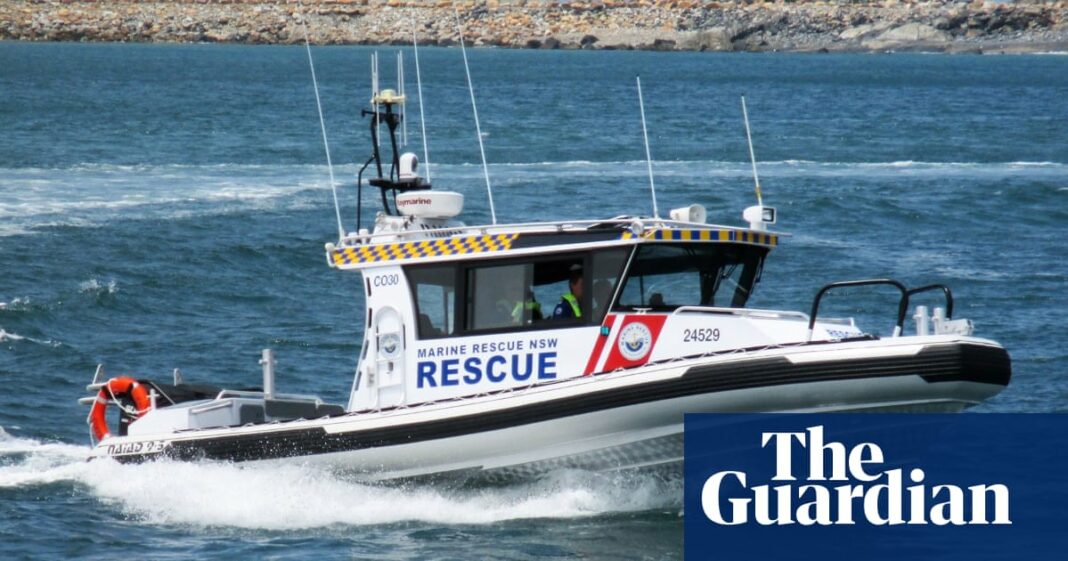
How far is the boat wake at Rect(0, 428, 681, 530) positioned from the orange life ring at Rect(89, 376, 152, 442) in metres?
0.52

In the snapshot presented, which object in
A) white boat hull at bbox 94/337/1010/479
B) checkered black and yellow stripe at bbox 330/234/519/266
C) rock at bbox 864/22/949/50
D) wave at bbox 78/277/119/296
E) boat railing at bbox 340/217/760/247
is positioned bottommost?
white boat hull at bbox 94/337/1010/479

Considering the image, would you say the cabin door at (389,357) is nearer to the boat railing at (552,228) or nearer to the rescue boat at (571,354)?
the rescue boat at (571,354)

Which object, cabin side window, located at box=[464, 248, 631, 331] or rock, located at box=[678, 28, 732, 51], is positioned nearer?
cabin side window, located at box=[464, 248, 631, 331]

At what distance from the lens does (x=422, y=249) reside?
45.5ft

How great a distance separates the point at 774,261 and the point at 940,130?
32568 millimetres

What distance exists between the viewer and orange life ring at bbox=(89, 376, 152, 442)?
1505 cm

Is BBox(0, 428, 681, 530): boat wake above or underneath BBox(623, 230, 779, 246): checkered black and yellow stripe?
underneath

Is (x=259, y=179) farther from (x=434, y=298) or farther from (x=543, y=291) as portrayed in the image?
(x=543, y=291)

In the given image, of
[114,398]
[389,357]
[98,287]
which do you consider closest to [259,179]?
[98,287]

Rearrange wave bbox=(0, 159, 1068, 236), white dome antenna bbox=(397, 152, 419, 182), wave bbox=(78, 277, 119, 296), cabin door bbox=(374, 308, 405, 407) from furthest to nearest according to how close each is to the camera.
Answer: wave bbox=(0, 159, 1068, 236)
wave bbox=(78, 277, 119, 296)
white dome antenna bbox=(397, 152, 419, 182)
cabin door bbox=(374, 308, 405, 407)

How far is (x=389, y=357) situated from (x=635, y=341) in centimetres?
201

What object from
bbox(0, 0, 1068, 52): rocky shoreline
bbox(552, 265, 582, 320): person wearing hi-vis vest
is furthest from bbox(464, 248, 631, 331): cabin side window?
bbox(0, 0, 1068, 52): rocky shoreline

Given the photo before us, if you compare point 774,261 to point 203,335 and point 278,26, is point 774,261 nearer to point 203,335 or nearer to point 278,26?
point 203,335

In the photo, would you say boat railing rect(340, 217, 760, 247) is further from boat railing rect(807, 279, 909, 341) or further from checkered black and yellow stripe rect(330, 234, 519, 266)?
boat railing rect(807, 279, 909, 341)
